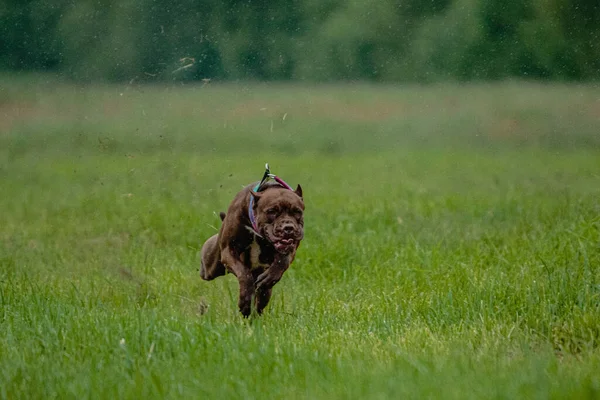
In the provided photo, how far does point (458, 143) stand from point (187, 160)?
5.37 meters

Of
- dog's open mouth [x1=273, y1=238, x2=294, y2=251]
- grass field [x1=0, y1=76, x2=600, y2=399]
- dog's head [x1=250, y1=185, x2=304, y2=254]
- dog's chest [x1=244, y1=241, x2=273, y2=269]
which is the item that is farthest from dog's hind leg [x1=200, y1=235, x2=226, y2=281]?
dog's open mouth [x1=273, y1=238, x2=294, y2=251]

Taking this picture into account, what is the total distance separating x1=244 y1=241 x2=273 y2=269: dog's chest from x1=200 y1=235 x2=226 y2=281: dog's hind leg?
0.51m

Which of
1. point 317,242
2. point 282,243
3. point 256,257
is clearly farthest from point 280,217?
point 317,242

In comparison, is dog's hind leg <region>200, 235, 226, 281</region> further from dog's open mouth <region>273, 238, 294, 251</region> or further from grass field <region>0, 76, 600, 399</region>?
dog's open mouth <region>273, 238, 294, 251</region>

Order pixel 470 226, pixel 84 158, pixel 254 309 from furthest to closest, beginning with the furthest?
pixel 84 158
pixel 470 226
pixel 254 309

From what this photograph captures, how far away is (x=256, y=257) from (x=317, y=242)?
2695 millimetres

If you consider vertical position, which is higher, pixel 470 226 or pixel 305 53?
pixel 305 53

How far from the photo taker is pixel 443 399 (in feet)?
12.3

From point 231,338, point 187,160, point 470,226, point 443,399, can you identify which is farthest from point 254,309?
point 187,160

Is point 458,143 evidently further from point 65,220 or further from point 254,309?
point 254,309

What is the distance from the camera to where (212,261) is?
254 inches

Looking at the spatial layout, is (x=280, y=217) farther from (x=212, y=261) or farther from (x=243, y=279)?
(x=212, y=261)

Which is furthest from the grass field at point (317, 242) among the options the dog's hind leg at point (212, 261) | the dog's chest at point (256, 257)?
the dog's chest at point (256, 257)

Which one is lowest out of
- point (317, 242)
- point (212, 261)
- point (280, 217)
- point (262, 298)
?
point (317, 242)
